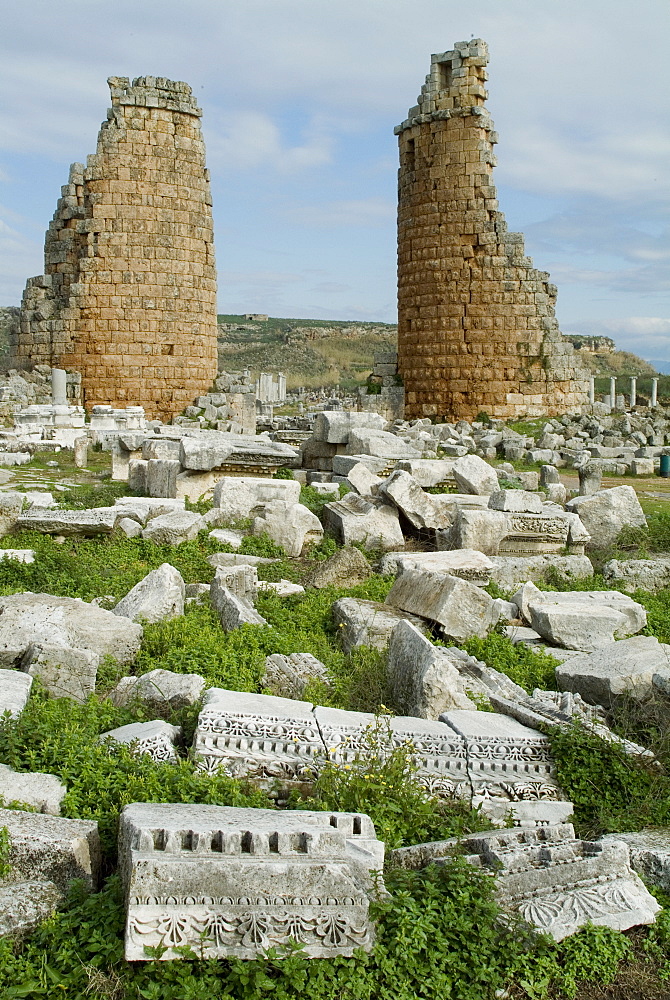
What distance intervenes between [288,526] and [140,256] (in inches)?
526

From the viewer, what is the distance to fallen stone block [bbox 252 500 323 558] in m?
8.39

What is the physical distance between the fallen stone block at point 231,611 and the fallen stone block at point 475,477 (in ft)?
14.7

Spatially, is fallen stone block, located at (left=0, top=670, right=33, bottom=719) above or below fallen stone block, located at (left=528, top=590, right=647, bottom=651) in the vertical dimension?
above

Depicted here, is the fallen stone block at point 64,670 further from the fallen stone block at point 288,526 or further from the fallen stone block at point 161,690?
the fallen stone block at point 288,526

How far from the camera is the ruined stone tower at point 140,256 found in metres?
19.8

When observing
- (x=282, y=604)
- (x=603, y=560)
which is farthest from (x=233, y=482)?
(x=603, y=560)

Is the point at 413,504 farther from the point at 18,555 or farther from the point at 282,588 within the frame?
the point at 18,555

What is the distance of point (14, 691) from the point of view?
4.41m

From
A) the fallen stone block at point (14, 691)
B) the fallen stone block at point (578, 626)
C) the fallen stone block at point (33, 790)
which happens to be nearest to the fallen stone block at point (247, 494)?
the fallen stone block at point (578, 626)

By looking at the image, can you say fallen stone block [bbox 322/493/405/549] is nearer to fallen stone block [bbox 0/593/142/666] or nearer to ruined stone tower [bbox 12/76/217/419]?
fallen stone block [bbox 0/593/142/666]

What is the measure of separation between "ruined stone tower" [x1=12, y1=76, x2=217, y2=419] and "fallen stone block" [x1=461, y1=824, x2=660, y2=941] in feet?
57.7

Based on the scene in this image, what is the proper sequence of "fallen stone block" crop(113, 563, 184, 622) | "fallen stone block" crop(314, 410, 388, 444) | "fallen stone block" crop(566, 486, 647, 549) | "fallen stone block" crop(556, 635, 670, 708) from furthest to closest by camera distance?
"fallen stone block" crop(314, 410, 388, 444)
"fallen stone block" crop(566, 486, 647, 549)
"fallen stone block" crop(113, 563, 184, 622)
"fallen stone block" crop(556, 635, 670, 708)

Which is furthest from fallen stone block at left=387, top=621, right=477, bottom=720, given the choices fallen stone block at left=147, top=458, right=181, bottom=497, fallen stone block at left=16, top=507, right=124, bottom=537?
fallen stone block at left=147, top=458, right=181, bottom=497

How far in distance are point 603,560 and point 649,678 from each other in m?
3.67
